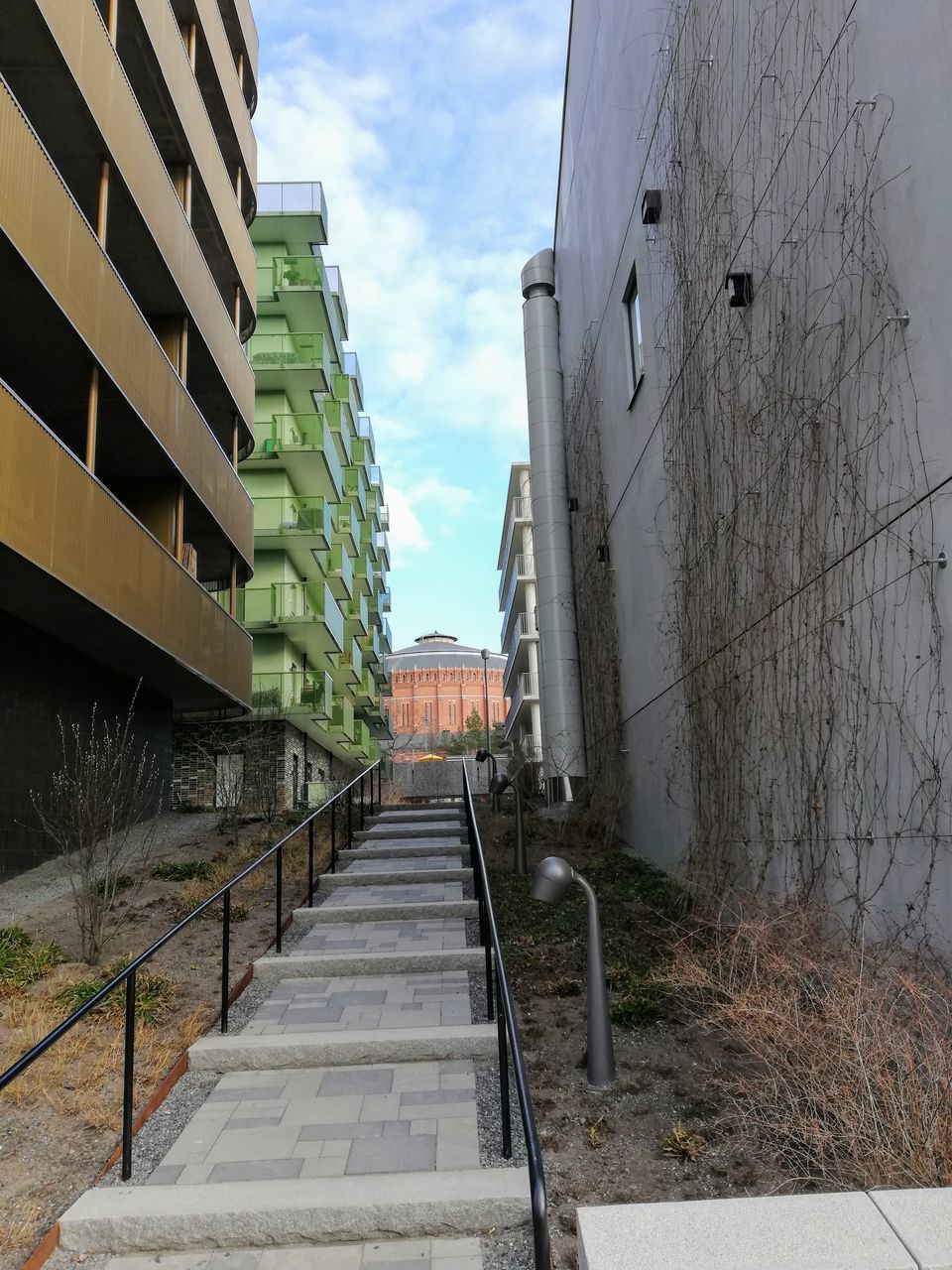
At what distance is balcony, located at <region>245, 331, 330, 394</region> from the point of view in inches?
1009

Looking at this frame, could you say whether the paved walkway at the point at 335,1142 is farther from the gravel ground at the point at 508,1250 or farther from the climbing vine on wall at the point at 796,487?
the climbing vine on wall at the point at 796,487

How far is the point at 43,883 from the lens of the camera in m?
10.5

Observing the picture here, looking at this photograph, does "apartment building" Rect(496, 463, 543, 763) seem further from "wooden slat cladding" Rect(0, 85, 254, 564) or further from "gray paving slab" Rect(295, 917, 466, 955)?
"gray paving slab" Rect(295, 917, 466, 955)

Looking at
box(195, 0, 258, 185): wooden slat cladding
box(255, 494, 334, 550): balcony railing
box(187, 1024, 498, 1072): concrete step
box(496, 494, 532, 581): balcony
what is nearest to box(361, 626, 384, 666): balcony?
box(496, 494, 532, 581): balcony

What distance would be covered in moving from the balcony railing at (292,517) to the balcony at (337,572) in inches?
96.1

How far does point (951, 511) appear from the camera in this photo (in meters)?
4.20

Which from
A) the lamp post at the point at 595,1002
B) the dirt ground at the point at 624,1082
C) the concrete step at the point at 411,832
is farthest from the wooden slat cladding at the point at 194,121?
the lamp post at the point at 595,1002

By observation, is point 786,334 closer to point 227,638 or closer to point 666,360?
point 666,360

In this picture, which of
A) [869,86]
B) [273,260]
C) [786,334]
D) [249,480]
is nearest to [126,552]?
[786,334]

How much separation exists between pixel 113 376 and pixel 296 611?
1370 cm

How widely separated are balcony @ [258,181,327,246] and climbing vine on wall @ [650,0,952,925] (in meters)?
19.5

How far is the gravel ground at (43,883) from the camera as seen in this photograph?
30.5 ft

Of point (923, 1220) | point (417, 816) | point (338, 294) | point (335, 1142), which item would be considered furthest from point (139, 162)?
point (338, 294)

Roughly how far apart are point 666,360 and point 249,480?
60.6 ft
